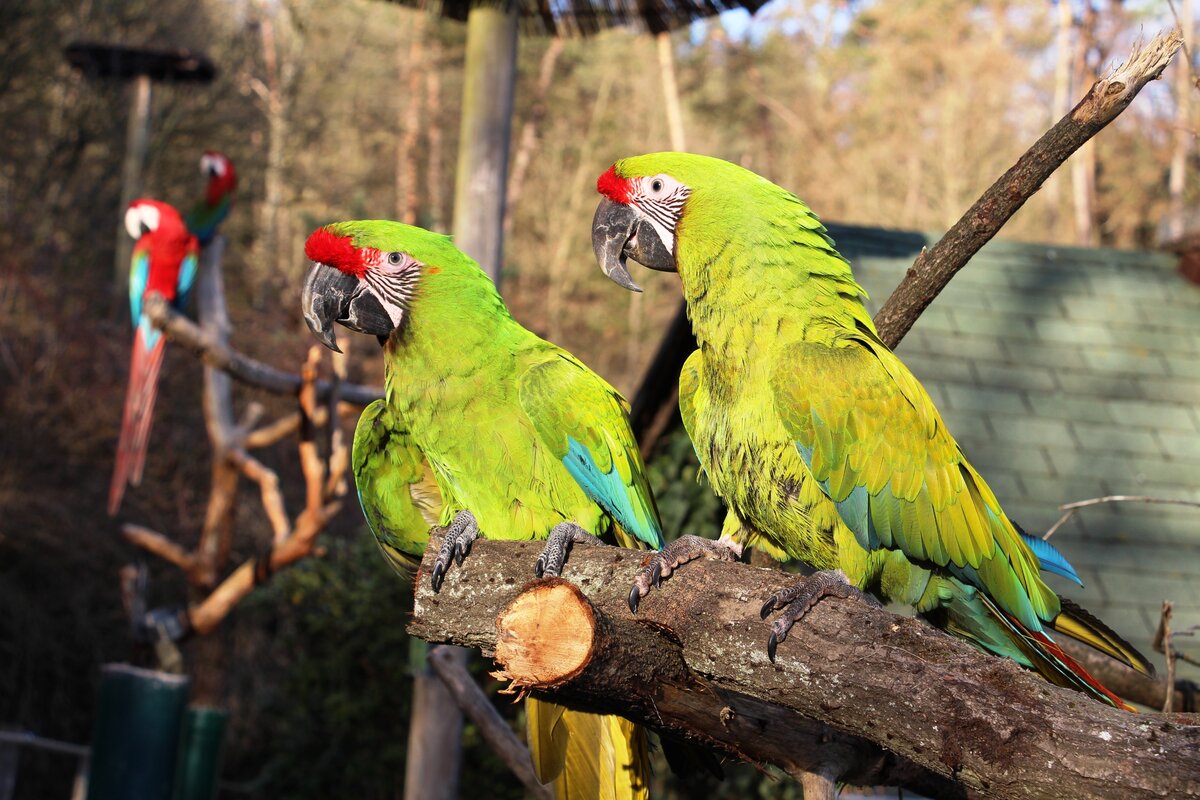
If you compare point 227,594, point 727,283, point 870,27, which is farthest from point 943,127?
point 727,283

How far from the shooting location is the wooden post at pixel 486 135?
455 cm

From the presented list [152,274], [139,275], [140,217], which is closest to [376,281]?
[152,274]

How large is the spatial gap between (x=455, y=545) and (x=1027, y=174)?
55.2 inches

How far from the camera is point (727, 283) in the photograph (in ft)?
7.83

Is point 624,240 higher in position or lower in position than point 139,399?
higher

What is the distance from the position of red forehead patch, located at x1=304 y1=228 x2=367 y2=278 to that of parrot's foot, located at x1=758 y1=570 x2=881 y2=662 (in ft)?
4.64

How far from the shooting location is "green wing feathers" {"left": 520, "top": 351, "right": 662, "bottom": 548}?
2.68 m

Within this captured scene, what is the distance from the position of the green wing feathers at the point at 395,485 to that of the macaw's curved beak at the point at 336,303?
334 millimetres

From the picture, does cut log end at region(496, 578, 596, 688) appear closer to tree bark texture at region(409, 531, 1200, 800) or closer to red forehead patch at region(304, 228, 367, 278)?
tree bark texture at region(409, 531, 1200, 800)

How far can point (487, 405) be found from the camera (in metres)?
2.73

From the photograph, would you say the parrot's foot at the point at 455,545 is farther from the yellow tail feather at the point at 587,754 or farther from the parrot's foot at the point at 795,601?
the parrot's foot at the point at 795,601

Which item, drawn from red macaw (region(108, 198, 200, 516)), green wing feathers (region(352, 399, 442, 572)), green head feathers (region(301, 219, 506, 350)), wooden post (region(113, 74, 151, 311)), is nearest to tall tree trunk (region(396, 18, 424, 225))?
wooden post (region(113, 74, 151, 311))

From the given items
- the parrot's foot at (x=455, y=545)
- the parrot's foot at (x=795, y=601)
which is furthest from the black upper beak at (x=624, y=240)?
the parrot's foot at (x=795, y=601)

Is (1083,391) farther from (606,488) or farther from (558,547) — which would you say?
(558,547)
